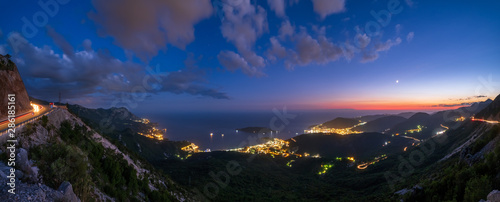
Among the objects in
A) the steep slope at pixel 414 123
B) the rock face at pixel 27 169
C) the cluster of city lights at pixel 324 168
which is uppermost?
the rock face at pixel 27 169

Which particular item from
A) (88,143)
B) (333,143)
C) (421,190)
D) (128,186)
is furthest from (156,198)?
(333,143)

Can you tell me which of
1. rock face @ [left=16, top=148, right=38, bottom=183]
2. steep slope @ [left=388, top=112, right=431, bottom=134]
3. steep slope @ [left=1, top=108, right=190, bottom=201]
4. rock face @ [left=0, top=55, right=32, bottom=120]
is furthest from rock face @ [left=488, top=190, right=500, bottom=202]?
steep slope @ [left=388, top=112, right=431, bottom=134]

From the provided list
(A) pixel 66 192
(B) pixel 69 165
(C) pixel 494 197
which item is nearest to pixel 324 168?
(C) pixel 494 197

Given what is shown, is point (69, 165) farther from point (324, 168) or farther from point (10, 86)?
point (324, 168)

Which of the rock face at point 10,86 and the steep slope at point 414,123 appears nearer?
the rock face at point 10,86

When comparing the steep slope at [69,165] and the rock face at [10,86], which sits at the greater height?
the rock face at [10,86]

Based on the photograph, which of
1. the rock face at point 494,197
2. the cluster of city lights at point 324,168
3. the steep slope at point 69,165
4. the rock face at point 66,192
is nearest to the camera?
the rock face at point 66,192

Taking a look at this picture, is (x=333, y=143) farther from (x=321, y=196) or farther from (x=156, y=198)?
(x=156, y=198)

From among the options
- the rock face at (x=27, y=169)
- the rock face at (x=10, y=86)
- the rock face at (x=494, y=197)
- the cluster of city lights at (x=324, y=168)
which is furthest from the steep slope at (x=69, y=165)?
the cluster of city lights at (x=324, y=168)

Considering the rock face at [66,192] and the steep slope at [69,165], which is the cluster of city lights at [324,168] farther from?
the rock face at [66,192]
